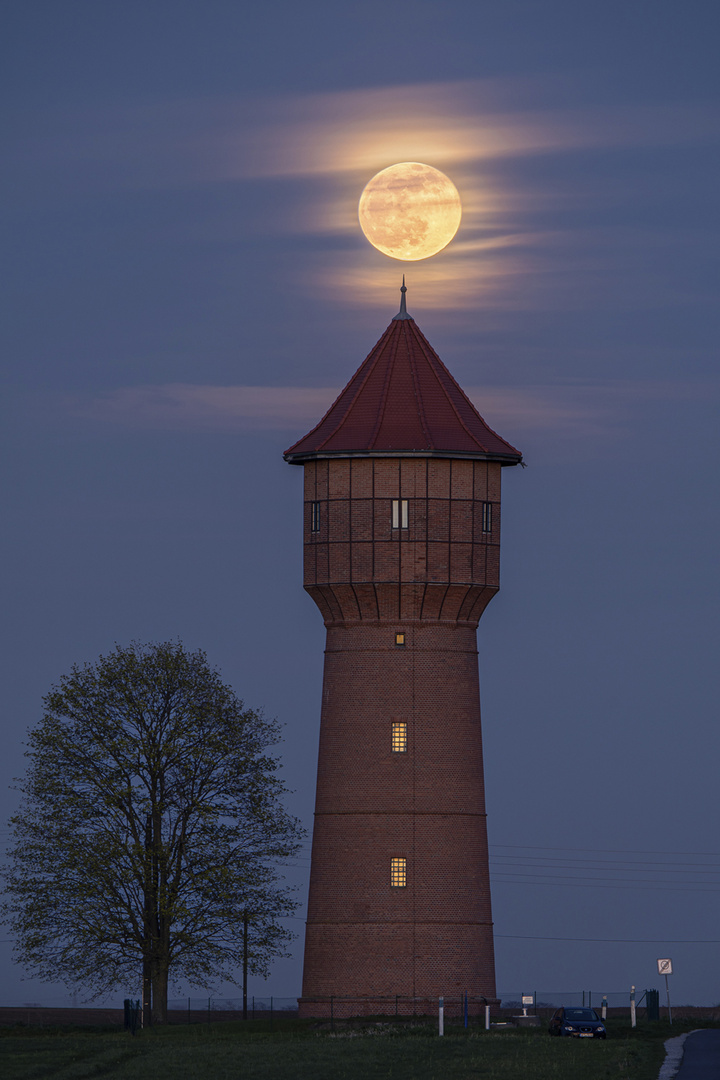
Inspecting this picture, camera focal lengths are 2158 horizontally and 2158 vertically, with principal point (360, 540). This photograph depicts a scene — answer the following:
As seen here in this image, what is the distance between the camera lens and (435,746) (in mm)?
66062

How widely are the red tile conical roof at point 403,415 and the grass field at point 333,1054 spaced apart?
17580 mm

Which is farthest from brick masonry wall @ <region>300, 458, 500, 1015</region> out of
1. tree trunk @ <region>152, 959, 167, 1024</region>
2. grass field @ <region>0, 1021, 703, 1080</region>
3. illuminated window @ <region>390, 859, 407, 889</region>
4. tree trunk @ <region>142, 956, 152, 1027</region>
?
tree trunk @ <region>142, 956, 152, 1027</region>

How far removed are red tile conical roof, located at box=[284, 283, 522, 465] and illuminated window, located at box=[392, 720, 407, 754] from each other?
27.2 ft

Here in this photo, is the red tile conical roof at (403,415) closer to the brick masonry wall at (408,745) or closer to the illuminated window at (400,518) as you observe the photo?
the brick masonry wall at (408,745)

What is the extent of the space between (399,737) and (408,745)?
369 millimetres

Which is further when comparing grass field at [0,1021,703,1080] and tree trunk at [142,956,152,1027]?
tree trunk at [142,956,152,1027]

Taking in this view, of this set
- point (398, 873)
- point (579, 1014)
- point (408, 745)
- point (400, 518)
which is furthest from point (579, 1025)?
point (400, 518)

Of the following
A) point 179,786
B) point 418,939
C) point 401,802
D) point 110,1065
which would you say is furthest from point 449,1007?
point 110,1065

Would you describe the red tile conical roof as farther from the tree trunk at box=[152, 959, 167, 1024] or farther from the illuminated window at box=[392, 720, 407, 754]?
the tree trunk at box=[152, 959, 167, 1024]

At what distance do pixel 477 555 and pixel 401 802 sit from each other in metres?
8.15

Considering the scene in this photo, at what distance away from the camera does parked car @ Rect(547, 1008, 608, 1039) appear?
195ft

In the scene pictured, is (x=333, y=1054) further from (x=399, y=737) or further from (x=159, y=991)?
(x=159, y=991)

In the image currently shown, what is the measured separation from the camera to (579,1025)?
59.8 meters

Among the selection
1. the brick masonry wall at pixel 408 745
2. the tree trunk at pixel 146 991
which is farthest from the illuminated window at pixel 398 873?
the tree trunk at pixel 146 991
